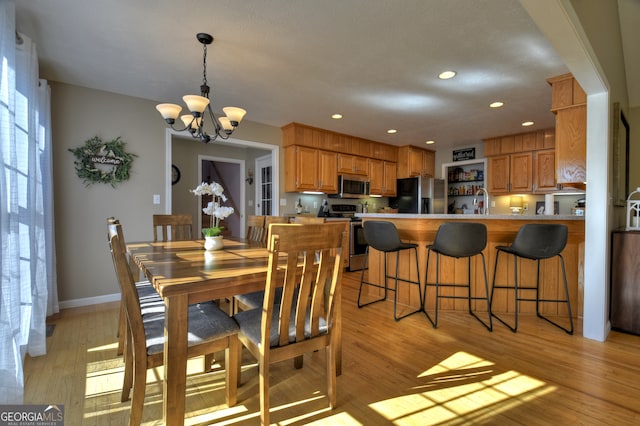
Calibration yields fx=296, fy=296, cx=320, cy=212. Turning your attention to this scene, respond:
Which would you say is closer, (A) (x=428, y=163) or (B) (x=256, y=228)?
(B) (x=256, y=228)

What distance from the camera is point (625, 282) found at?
8.23 feet

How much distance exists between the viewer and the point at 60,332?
8.29ft

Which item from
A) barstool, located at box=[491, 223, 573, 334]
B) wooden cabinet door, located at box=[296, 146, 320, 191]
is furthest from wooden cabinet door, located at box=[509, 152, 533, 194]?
wooden cabinet door, located at box=[296, 146, 320, 191]

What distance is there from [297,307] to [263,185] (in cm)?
454

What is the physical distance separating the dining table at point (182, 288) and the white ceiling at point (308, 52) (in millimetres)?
1698

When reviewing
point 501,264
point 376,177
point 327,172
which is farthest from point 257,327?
point 376,177

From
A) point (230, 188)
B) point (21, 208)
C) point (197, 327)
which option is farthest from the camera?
point (230, 188)

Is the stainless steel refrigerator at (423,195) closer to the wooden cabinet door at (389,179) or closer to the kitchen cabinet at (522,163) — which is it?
the wooden cabinet door at (389,179)

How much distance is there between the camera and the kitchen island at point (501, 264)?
2.73 m

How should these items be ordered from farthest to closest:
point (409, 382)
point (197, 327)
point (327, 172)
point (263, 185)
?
1. point (263, 185)
2. point (327, 172)
3. point (409, 382)
4. point (197, 327)

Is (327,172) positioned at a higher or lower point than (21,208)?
higher

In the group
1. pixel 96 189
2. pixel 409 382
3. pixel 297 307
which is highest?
pixel 96 189

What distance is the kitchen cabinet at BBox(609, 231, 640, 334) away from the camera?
246 centimetres

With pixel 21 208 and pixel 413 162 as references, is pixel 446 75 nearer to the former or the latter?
pixel 413 162
